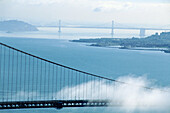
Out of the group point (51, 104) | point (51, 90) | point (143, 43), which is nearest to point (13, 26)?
point (143, 43)

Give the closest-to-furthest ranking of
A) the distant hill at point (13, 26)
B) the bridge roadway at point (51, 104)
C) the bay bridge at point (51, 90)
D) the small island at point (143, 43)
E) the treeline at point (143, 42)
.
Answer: the bridge roadway at point (51, 104)
the bay bridge at point (51, 90)
the small island at point (143, 43)
the treeline at point (143, 42)
the distant hill at point (13, 26)

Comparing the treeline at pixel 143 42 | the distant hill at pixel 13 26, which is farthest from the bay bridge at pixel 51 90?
the distant hill at pixel 13 26

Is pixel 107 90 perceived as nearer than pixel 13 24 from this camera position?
Yes

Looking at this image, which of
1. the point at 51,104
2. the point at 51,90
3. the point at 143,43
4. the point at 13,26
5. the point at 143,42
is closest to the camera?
the point at 51,104

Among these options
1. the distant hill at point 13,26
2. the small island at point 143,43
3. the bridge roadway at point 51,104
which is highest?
the bridge roadway at point 51,104

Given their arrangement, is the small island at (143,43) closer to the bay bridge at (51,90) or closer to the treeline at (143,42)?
the treeline at (143,42)

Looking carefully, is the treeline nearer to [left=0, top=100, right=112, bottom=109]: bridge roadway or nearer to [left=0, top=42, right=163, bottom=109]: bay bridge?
[left=0, top=42, right=163, bottom=109]: bay bridge

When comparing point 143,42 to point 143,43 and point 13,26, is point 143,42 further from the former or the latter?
point 13,26

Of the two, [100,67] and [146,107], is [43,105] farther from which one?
[100,67]

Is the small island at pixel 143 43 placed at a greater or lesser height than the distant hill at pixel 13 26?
lesser

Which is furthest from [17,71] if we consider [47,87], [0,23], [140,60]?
[0,23]

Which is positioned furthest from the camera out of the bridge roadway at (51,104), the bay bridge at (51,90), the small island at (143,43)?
the small island at (143,43)
